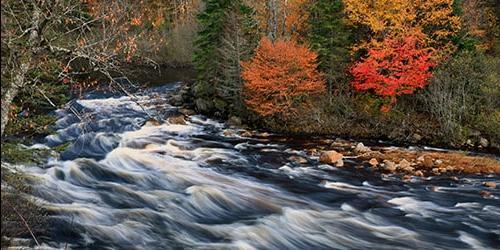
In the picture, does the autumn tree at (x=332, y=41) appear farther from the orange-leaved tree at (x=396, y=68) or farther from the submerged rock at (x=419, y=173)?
the submerged rock at (x=419, y=173)

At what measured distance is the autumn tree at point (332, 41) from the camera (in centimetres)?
2612

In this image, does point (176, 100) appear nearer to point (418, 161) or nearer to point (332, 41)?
point (332, 41)

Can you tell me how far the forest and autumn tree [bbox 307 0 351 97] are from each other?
105 millimetres

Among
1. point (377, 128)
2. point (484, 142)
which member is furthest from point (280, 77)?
point (484, 142)

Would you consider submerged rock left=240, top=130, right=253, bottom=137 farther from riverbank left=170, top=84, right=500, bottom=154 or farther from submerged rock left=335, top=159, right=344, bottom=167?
submerged rock left=335, top=159, right=344, bottom=167

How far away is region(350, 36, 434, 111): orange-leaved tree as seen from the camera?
2322cm

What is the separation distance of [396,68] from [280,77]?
19.6 ft

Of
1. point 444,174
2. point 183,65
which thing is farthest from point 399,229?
point 183,65

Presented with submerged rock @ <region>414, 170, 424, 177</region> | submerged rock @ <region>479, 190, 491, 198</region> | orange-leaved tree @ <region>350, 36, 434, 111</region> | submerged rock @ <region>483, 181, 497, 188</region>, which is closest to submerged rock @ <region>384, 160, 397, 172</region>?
submerged rock @ <region>414, 170, 424, 177</region>

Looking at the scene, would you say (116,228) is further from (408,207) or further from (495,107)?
(495,107)

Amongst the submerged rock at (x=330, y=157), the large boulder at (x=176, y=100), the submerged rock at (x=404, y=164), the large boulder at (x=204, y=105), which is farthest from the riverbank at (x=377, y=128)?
the large boulder at (x=176, y=100)

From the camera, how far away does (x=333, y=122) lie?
2438 centimetres

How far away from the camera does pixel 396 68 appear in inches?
925

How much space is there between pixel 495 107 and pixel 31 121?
21.9 m
